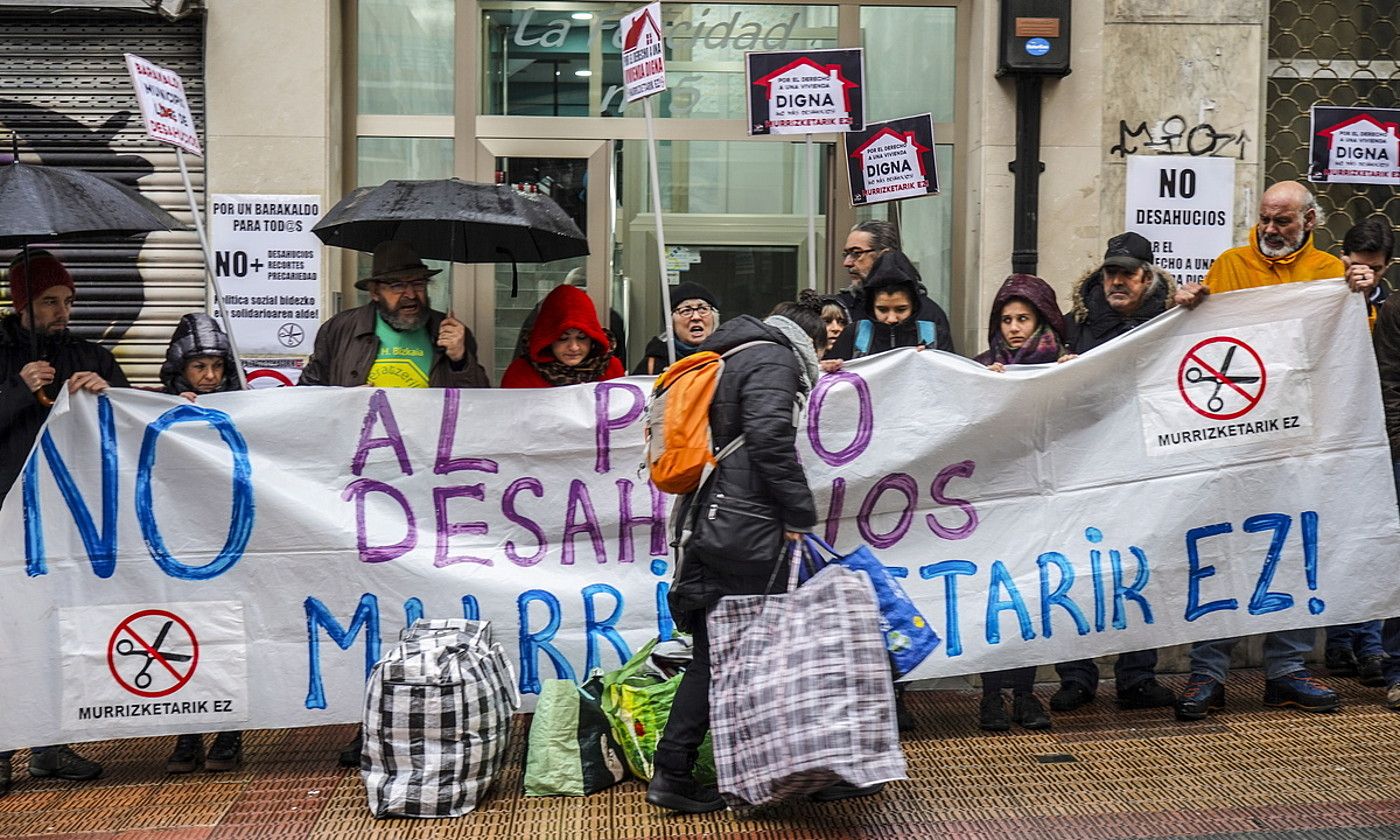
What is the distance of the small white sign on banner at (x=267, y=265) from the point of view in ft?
26.3

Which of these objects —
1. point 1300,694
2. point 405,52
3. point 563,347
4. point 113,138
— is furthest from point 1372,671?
point 113,138

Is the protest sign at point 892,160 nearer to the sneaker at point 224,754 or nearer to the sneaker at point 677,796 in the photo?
the sneaker at point 677,796

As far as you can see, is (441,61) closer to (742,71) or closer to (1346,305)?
(742,71)

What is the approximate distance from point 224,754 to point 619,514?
176 centimetres

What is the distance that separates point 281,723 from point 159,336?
3081 millimetres

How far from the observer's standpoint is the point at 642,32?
6777 millimetres

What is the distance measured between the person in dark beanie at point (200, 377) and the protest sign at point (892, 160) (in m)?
3.25

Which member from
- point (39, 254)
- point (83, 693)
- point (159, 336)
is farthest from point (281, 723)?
point (159, 336)

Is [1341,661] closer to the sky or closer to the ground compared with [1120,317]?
closer to the ground

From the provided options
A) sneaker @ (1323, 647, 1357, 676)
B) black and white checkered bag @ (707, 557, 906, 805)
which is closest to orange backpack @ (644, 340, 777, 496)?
black and white checkered bag @ (707, 557, 906, 805)

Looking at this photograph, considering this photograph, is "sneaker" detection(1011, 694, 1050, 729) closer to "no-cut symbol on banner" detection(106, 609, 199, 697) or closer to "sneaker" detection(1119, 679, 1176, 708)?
"sneaker" detection(1119, 679, 1176, 708)

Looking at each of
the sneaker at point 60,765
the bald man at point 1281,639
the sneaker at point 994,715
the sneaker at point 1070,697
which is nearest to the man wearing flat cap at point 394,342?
the sneaker at point 60,765

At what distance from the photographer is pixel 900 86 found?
860 cm

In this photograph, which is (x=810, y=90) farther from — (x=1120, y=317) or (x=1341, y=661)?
(x=1341, y=661)
